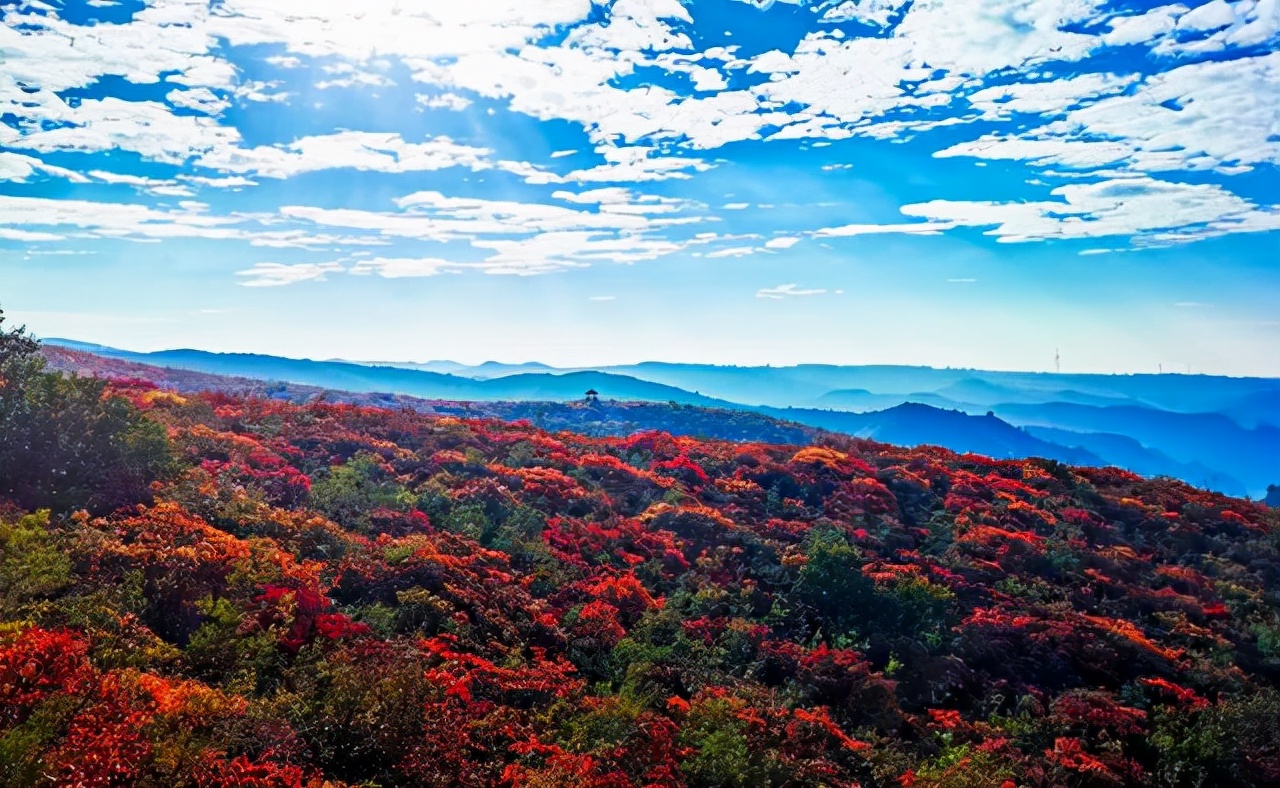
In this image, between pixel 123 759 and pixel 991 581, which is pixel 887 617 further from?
pixel 123 759

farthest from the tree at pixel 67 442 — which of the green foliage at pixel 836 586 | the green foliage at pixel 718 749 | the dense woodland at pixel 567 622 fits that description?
the green foliage at pixel 836 586

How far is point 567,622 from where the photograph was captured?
48.3 feet

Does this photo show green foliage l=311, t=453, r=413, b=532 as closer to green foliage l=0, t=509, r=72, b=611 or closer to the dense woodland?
the dense woodland

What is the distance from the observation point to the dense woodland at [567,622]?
939cm

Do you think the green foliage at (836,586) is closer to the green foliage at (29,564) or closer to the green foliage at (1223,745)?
the green foliage at (1223,745)

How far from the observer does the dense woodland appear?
9.39 metres

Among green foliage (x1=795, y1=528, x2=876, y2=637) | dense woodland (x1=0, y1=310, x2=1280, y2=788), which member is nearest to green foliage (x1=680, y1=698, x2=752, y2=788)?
dense woodland (x1=0, y1=310, x2=1280, y2=788)

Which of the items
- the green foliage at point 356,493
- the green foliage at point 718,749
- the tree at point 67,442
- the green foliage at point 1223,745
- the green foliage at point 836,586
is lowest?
the green foliage at point 1223,745

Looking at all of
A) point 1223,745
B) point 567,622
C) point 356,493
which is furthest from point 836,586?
point 356,493

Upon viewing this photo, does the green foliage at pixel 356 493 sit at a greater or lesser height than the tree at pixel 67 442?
lesser

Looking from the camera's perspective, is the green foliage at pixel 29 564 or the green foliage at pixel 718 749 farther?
the green foliage at pixel 29 564

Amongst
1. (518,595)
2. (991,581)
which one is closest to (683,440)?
(991,581)

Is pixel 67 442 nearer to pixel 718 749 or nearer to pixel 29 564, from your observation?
pixel 29 564

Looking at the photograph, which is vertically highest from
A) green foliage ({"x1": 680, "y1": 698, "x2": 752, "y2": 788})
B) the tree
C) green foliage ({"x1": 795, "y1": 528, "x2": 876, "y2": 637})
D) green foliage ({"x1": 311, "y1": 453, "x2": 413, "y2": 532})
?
the tree
